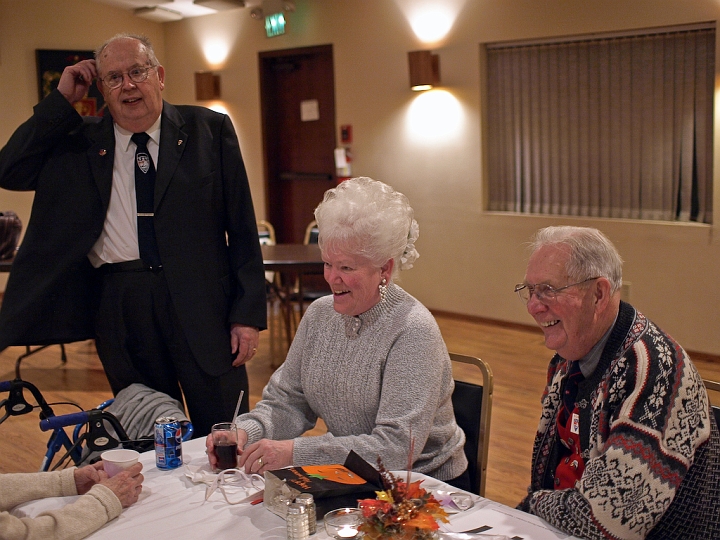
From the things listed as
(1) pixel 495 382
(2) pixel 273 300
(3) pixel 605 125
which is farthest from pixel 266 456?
(3) pixel 605 125

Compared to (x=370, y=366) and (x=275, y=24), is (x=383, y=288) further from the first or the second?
(x=275, y=24)

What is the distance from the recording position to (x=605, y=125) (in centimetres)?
591

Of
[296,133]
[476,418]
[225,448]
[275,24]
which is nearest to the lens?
[225,448]

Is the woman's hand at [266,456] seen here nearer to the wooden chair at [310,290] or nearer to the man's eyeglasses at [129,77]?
the man's eyeglasses at [129,77]

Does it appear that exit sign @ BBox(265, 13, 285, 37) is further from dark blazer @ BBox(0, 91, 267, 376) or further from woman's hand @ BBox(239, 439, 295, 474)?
woman's hand @ BBox(239, 439, 295, 474)

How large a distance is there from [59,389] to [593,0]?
15.3 ft

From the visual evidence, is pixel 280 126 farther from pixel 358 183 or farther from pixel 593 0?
pixel 358 183

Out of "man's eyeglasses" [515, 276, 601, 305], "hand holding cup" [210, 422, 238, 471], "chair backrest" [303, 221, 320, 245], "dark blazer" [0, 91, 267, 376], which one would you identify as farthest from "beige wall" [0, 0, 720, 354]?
"hand holding cup" [210, 422, 238, 471]

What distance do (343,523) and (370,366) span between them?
0.57 meters

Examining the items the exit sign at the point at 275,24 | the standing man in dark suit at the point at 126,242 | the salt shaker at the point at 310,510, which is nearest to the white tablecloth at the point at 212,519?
the salt shaker at the point at 310,510

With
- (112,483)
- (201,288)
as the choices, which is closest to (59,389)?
(201,288)

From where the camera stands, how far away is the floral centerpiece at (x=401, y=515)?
4.40ft

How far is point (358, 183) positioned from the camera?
2098 mm

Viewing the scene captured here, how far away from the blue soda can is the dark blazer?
0.70 m
